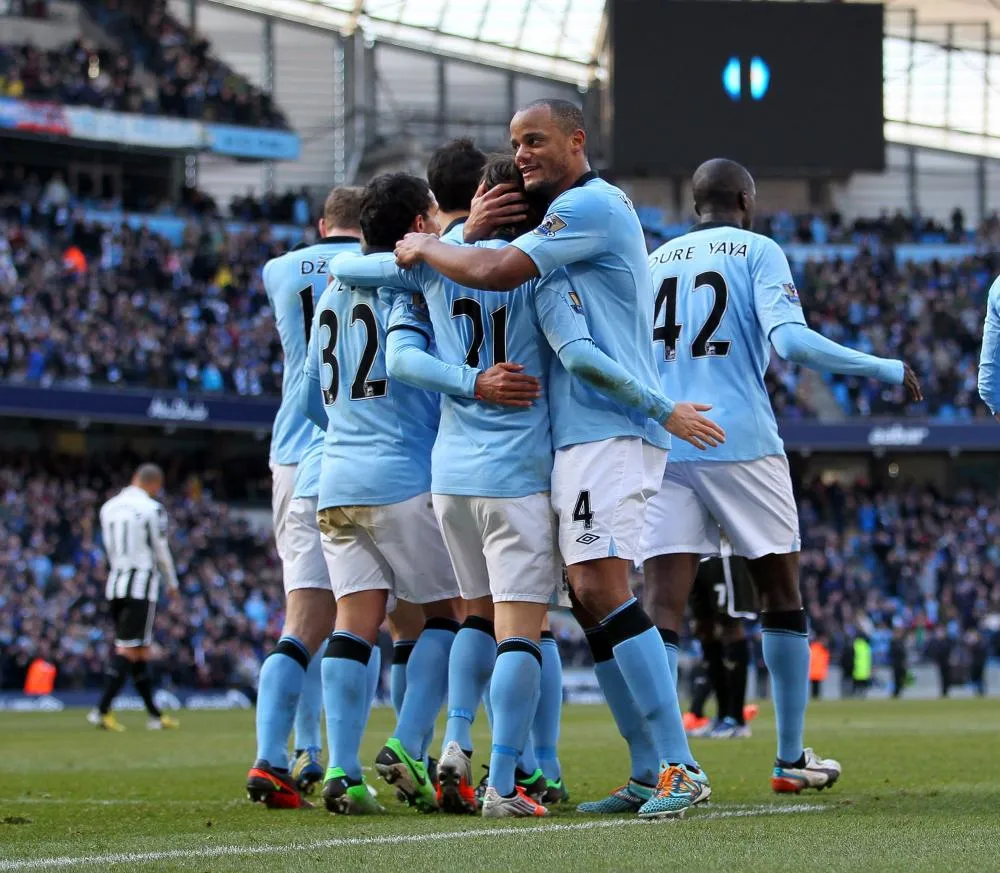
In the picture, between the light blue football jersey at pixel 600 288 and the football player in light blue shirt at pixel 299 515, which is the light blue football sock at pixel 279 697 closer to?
the football player in light blue shirt at pixel 299 515

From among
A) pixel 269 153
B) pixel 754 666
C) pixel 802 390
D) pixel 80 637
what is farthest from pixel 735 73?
pixel 80 637

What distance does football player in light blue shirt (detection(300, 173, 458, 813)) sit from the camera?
6.46 metres

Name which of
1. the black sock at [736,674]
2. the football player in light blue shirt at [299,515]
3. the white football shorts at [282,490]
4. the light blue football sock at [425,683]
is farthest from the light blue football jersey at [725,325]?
the black sock at [736,674]

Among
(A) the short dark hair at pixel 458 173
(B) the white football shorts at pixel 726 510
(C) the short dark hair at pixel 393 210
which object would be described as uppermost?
(A) the short dark hair at pixel 458 173

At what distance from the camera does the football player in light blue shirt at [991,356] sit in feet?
22.8

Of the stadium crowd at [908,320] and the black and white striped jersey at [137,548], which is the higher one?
the stadium crowd at [908,320]

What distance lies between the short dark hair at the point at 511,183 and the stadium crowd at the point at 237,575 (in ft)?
63.3

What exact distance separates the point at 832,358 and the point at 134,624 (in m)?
10.6

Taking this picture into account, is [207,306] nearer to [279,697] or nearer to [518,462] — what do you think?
[279,697]

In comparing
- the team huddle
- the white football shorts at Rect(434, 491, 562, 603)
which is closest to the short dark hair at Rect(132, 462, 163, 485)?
the team huddle

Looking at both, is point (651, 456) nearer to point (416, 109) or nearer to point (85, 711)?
point (85, 711)

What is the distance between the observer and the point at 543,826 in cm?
560

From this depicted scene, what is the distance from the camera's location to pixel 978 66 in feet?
164

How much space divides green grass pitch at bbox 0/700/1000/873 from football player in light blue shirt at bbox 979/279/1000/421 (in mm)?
1652
